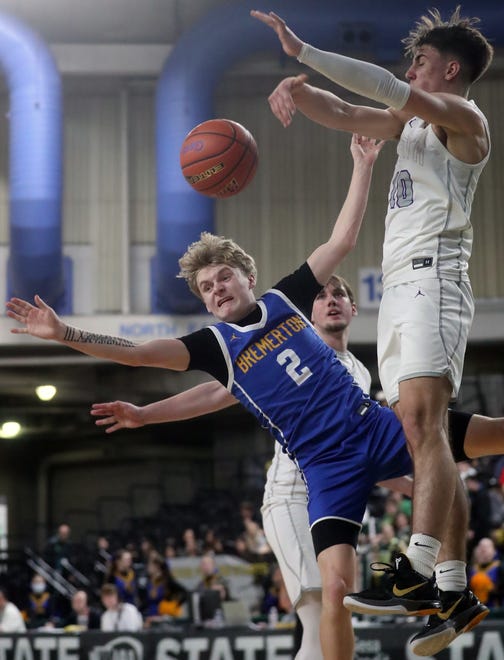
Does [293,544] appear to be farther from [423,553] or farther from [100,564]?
[100,564]

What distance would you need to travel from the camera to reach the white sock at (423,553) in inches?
164

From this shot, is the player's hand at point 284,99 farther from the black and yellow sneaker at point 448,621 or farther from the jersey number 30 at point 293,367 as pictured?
the black and yellow sneaker at point 448,621

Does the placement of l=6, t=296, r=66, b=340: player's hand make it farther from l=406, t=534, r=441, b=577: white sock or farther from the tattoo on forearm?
l=406, t=534, r=441, b=577: white sock

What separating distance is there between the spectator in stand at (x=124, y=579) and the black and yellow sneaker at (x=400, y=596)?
40.2 feet

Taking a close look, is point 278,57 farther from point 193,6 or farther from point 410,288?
point 410,288

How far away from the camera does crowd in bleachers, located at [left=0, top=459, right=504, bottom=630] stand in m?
13.3

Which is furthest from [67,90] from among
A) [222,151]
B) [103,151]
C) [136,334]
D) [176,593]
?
[222,151]

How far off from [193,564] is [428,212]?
13.4m

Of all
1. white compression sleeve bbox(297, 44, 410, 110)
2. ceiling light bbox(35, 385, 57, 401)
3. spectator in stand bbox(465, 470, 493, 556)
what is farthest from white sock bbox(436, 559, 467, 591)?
ceiling light bbox(35, 385, 57, 401)

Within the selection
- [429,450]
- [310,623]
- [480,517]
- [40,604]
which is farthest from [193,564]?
[429,450]

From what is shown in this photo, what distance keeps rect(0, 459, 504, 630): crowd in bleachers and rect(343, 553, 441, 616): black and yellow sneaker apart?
7.16 m

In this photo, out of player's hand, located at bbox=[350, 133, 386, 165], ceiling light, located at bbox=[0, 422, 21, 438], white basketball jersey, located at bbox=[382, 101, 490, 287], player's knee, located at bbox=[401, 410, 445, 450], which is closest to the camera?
player's knee, located at bbox=[401, 410, 445, 450]

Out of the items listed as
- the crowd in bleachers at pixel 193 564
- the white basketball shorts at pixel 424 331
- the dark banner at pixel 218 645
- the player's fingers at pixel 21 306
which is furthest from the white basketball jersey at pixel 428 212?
the crowd in bleachers at pixel 193 564

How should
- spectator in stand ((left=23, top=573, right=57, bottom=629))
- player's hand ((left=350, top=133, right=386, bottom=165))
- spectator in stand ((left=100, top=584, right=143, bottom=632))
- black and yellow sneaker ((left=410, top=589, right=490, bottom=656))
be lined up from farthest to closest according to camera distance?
spectator in stand ((left=23, top=573, right=57, bottom=629)) → spectator in stand ((left=100, top=584, right=143, bottom=632)) → player's hand ((left=350, top=133, right=386, bottom=165)) → black and yellow sneaker ((left=410, top=589, right=490, bottom=656))
